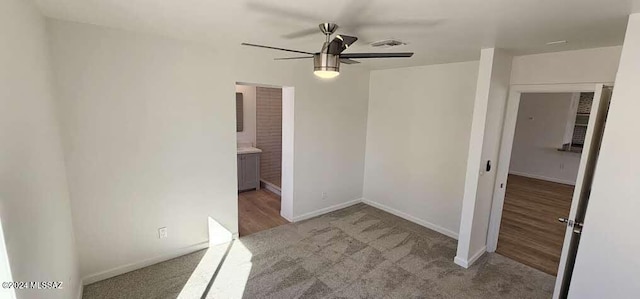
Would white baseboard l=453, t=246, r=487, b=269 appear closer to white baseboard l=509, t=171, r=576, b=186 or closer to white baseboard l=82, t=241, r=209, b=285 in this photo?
white baseboard l=82, t=241, r=209, b=285

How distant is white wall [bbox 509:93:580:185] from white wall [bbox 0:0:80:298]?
29.8 ft

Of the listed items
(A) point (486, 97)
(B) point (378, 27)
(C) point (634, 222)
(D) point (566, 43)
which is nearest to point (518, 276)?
(C) point (634, 222)

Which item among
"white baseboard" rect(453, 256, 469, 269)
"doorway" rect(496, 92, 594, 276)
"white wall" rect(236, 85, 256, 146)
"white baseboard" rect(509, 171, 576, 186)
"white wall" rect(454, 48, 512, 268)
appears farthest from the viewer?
"white baseboard" rect(509, 171, 576, 186)

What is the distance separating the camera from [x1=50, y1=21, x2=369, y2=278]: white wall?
7.84 feet

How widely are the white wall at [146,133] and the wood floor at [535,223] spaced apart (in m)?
3.53

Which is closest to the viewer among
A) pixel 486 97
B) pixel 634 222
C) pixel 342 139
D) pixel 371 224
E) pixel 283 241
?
pixel 634 222

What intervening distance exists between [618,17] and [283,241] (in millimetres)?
3595

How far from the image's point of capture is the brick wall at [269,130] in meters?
5.62

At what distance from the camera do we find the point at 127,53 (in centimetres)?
252

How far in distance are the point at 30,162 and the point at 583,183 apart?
3.51m

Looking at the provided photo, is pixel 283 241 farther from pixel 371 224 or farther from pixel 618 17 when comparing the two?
pixel 618 17

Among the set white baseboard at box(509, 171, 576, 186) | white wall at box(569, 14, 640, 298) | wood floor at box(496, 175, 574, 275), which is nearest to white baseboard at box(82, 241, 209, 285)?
white wall at box(569, 14, 640, 298)

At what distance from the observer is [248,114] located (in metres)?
5.59

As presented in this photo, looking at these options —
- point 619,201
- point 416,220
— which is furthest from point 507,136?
point 416,220
